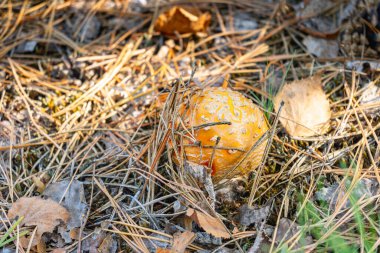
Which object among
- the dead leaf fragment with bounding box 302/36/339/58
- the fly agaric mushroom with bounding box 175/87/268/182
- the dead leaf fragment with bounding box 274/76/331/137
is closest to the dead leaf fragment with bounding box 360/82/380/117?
the dead leaf fragment with bounding box 274/76/331/137

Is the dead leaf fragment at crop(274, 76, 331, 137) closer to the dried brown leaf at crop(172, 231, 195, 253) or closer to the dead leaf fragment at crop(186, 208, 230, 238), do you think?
the dead leaf fragment at crop(186, 208, 230, 238)

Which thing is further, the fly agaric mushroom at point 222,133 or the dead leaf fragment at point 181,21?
the dead leaf fragment at point 181,21

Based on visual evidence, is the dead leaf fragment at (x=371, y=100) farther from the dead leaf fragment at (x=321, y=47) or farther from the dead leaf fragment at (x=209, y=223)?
Answer: the dead leaf fragment at (x=209, y=223)

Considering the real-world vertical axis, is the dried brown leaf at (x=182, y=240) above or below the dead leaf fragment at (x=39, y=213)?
above

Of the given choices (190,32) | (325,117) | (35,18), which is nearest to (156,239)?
(325,117)

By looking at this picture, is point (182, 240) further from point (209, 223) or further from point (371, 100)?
point (371, 100)

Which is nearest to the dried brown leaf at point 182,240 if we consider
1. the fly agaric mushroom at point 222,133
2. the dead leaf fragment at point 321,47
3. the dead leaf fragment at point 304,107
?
the fly agaric mushroom at point 222,133
